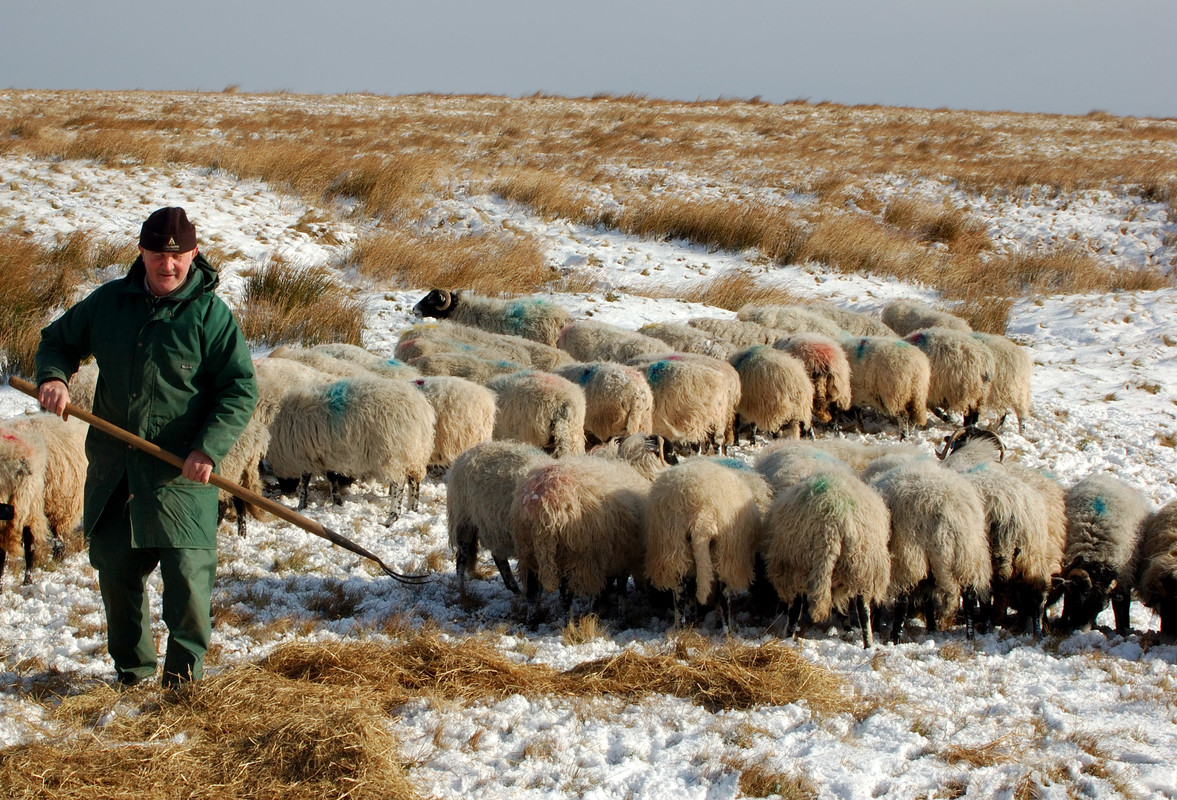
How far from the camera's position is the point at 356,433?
7.29 metres

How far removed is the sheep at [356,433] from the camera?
7.29 metres

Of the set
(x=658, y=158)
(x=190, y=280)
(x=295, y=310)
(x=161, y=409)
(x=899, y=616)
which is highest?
(x=658, y=158)

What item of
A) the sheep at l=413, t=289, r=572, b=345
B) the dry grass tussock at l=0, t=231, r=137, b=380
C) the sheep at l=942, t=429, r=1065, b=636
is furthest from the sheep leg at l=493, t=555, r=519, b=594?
the sheep at l=413, t=289, r=572, b=345

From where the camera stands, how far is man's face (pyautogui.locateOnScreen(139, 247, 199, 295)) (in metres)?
3.91

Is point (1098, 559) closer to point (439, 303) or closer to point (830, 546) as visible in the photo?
point (830, 546)

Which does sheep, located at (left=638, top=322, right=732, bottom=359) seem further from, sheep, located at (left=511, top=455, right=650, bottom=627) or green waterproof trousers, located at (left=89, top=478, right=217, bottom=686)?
green waterproof trousers, located at (left=89, top=478, right=217, bottom=686)

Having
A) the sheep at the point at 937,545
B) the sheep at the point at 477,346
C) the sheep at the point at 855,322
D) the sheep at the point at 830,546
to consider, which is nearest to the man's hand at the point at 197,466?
the sheep at the point at 830,546

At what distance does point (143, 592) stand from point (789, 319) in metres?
10.1

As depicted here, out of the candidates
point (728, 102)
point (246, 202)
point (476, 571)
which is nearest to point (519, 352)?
point (476, 571)

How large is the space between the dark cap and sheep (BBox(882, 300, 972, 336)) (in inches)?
447

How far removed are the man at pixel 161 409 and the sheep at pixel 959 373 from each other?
8.66 meters

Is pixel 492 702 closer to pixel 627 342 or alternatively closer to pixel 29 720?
pixel 29 720

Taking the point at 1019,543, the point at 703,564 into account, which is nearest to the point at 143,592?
the point at 703,564

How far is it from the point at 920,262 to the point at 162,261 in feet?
57.4
